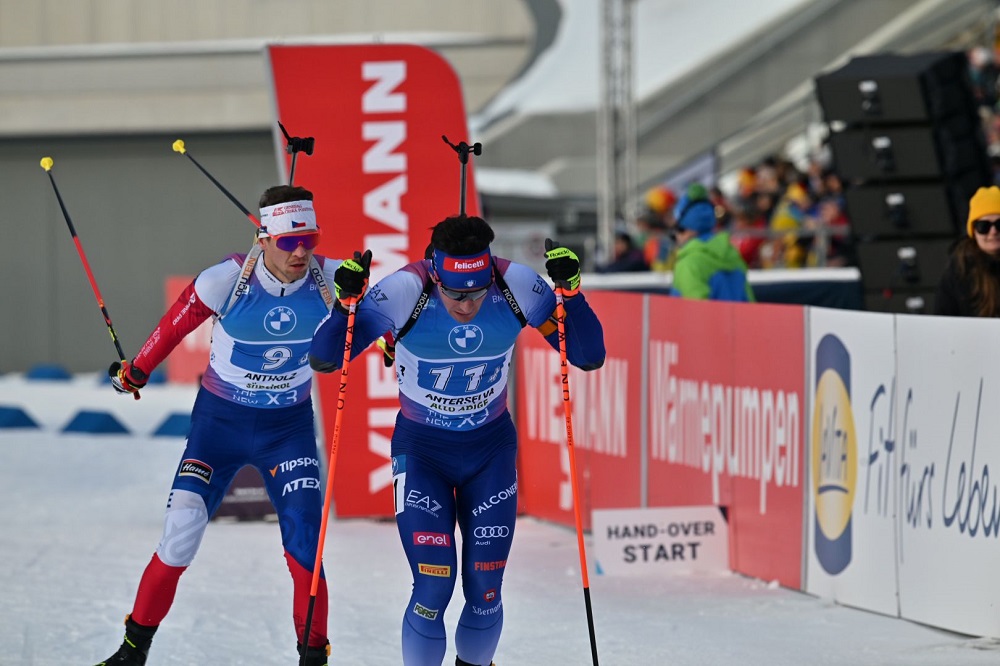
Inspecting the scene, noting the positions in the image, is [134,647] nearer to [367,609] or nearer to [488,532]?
[488,532]

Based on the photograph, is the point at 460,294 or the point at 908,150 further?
the point at 908,150

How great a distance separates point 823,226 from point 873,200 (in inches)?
127

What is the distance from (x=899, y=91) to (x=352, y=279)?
684 cm

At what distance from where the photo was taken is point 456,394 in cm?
550

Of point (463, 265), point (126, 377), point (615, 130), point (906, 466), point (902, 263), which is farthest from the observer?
point (615, 130)

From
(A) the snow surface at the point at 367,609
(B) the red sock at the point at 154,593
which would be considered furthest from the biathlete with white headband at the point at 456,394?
(A) the snow surface at the point at 367,609

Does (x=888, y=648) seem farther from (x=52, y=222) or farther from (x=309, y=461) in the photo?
(x=52, y=222)

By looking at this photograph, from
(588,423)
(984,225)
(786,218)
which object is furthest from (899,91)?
(786,218)

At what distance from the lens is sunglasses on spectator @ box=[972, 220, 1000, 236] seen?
7.36m

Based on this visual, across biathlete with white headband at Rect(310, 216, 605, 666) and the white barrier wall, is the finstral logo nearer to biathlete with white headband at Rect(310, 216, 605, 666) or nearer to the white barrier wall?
biathlete with white headband at Rect(310, 216, 605, 666)

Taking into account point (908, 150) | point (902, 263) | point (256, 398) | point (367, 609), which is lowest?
point (367, 609)

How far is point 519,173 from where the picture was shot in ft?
82.5

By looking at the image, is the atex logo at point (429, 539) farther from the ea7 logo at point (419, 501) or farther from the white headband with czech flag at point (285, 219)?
the white headband with czech flag at point (285, 219)

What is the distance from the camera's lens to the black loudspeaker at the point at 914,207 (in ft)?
36.4
